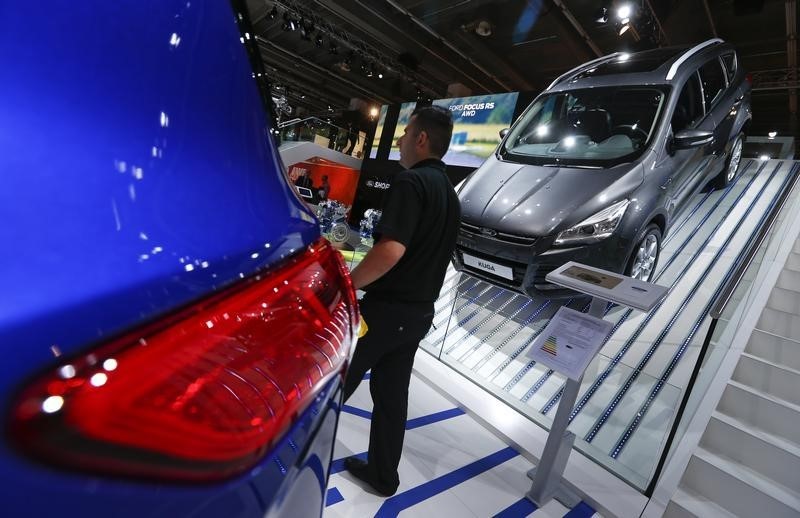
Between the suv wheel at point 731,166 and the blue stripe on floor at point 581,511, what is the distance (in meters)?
4.16

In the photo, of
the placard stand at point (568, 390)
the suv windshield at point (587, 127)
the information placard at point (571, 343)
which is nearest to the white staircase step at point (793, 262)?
the suv windshield at point (587, 127)

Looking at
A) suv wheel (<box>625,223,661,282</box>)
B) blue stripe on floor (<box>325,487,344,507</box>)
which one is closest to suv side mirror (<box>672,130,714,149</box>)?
suv wheel (<box>625,223,661,282</box>)

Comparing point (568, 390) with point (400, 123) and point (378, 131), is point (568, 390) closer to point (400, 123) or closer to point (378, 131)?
point (400, 123)

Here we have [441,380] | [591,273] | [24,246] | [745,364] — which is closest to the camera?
[24,246]

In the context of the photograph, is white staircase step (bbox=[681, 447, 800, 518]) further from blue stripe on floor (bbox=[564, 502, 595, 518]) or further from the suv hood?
the suv hood

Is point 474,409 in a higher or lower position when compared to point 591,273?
lower

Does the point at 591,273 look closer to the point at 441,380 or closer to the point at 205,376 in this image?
the point at 441,380

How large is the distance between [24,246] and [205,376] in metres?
0.14

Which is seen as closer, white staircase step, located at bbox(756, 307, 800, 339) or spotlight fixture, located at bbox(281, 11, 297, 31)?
white staircase step, located at bbox(756, 307, 800, 339)

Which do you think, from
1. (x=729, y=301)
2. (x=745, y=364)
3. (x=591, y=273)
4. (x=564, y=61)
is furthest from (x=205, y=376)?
(x=564, y=61)

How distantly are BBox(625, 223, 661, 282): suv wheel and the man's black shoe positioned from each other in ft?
7.42

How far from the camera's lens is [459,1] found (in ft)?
28.6

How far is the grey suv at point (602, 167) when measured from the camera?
9.92ft

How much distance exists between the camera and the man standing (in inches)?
68.4
